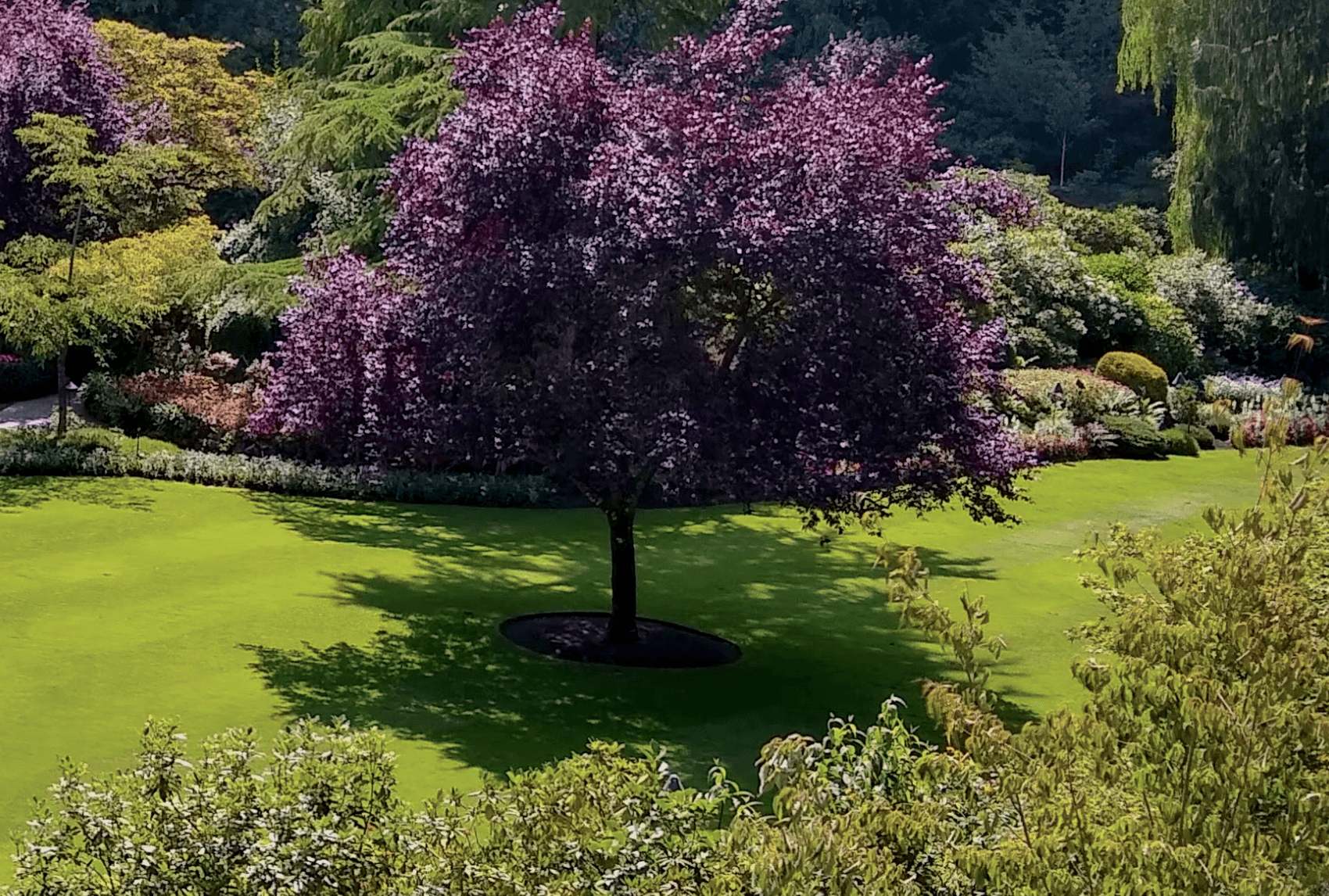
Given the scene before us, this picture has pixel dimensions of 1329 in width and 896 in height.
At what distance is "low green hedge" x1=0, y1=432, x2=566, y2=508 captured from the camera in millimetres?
22016

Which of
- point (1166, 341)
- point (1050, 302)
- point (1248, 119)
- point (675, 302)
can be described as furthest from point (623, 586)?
point (1248, 119)

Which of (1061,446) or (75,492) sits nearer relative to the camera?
(75,492)

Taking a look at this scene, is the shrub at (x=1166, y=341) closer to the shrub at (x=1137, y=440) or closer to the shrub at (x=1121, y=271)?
the shrub at (x=1121, y=271)

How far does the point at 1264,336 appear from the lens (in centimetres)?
3788

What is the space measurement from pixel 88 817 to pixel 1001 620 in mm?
12106

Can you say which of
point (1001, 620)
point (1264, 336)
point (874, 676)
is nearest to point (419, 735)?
point (874, 676)

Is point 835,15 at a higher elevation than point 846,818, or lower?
higher

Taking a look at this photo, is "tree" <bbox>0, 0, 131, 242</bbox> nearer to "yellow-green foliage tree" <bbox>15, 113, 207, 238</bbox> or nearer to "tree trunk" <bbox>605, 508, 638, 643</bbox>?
"yellow-green foliage tree" <bbox>15, 113, 207, 238</bbox>

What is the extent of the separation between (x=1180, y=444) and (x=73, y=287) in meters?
20.2

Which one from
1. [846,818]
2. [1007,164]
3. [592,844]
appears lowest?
[592,844]

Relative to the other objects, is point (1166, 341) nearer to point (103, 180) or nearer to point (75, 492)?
point (103, 180)

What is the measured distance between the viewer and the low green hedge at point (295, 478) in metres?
22.0

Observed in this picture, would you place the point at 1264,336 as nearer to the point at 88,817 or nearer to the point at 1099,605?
the point at 1099,605

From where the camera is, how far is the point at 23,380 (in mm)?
27938
